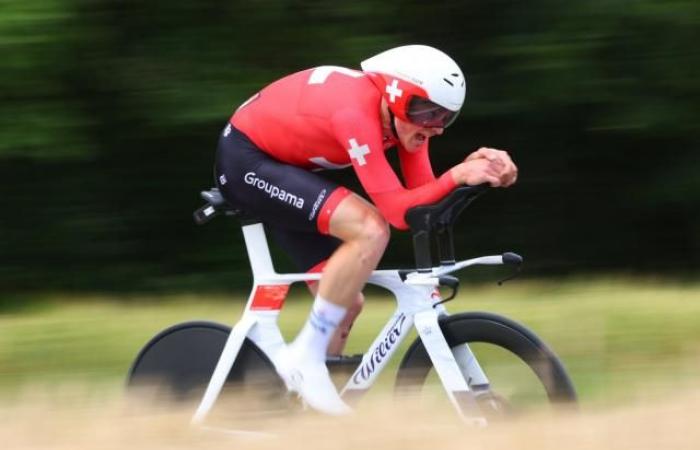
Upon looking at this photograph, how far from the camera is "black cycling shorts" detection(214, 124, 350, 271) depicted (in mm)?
5031

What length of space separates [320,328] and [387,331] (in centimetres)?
27

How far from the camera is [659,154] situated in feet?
35.6

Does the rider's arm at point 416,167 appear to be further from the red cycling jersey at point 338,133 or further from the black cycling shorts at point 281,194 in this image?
the black cycling shorts at point 281,194

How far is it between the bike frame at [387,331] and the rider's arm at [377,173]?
0.29m

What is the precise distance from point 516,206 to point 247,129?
6.57 m

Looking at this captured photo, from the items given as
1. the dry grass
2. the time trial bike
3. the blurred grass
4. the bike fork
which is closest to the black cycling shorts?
the time trial bike

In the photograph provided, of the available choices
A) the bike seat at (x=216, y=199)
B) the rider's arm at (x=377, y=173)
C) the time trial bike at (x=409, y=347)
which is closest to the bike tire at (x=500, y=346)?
the time trial bike at (x=409, y=347)

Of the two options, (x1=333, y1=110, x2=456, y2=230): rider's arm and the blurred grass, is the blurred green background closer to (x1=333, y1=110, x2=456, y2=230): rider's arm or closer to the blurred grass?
the blurred grass

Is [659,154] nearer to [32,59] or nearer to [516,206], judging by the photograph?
[516,206]

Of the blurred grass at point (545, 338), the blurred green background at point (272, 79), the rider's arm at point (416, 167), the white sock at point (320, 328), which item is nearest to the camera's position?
the white sock at point (320, 328)

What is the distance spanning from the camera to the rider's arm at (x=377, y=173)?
4.84 metres

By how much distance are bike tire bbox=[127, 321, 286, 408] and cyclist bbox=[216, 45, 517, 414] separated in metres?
0.13

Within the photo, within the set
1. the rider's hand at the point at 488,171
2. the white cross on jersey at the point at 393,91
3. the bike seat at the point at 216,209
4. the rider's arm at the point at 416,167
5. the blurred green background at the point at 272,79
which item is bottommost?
the blurred green background at the point at 272,79

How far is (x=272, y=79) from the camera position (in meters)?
9.93
